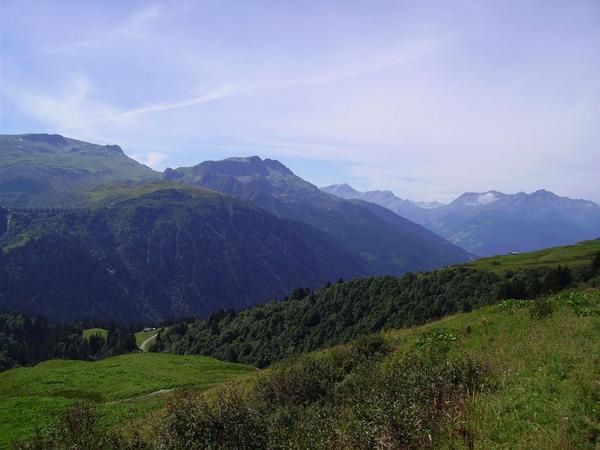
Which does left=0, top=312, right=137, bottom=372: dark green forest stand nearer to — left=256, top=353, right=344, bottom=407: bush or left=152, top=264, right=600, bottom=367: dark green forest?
left=152, top=264, right=600, bottom=367: dark green forest

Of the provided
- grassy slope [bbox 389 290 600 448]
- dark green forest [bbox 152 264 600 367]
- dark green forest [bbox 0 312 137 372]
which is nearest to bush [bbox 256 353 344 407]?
grassy slope [bbox 389 290 600 448]

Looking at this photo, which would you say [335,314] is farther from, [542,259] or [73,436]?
[73,436]

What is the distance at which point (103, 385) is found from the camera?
44.3m

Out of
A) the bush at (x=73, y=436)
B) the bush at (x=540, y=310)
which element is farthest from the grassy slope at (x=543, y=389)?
the bush at (x=73, y=436)

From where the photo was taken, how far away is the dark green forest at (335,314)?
455 ft

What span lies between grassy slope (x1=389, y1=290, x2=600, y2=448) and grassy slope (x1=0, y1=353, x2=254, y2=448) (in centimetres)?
2484

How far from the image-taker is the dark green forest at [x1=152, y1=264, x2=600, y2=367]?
455ft

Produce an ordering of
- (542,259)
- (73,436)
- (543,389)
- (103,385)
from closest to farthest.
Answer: (543,389), (73,436), (103,385), (542,259)

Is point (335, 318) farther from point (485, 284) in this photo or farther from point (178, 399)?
point (178, 399)

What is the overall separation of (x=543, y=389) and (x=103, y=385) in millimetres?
42313

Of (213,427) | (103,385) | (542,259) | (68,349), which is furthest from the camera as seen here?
(68,349)

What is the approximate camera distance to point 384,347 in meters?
25.8

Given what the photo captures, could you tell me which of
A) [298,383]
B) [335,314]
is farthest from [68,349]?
[298,383]

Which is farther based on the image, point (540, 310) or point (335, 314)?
point (335, 314)
